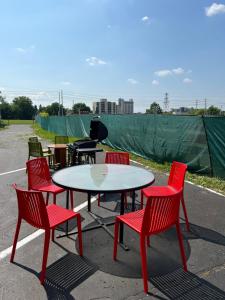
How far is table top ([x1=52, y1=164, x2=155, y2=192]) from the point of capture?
11.9 feet

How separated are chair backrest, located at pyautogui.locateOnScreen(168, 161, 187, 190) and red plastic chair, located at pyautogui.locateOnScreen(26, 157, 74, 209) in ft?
5.78

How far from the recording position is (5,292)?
2896mm

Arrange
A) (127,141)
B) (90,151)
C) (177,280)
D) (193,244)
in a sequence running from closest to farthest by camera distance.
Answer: (177,280), (193,244), (90,151), (127,141)

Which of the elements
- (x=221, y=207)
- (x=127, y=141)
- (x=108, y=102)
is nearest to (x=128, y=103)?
(x=108, y=102)

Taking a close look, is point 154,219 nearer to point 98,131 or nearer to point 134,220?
point 134,220

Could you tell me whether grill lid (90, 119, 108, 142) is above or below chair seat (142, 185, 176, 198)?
above

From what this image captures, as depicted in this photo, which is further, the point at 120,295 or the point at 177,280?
the point at 177,280

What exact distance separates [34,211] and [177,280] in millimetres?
1779

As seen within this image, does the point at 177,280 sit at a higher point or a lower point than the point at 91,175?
lower

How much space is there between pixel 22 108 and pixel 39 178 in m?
107

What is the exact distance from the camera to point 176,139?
9375mm

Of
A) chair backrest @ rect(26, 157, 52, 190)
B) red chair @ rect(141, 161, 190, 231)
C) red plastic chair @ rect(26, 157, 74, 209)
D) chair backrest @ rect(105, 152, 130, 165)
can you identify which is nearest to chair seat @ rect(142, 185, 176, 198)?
red chair @ rect(141, 161, 190, 231)

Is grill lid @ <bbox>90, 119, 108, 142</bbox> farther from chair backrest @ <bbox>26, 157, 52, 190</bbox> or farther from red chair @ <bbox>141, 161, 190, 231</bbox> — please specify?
red chair @ <bbox>141, 161, 190, 231</bbox>

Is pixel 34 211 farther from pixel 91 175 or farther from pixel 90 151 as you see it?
pixel 90 151
